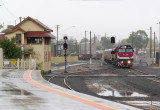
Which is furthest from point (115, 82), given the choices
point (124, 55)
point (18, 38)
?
point (18, 38)

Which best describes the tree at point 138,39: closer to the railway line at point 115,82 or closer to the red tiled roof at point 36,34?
the red tiled roof at point 36,34

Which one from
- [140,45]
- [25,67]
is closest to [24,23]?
[25,67]

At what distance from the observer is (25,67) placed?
32875 mm

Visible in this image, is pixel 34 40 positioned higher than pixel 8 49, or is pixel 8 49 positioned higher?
pixel 34 40

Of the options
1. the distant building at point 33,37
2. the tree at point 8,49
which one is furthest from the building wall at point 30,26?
the tree at point 8,49

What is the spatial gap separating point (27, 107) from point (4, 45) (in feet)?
110

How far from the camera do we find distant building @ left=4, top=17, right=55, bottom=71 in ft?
156

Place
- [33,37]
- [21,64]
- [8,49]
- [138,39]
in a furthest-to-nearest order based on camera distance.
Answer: [138,39]
[33,37]
[8,49]
[21,64]

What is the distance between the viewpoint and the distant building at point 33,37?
4759cm

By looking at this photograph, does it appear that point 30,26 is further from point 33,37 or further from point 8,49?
point 8,49

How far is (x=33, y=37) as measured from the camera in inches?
1911

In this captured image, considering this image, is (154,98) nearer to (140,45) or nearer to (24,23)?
(24,23)

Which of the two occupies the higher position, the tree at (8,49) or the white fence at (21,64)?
the tree at (8,49)

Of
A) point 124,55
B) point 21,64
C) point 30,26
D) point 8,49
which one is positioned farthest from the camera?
point 30,26
